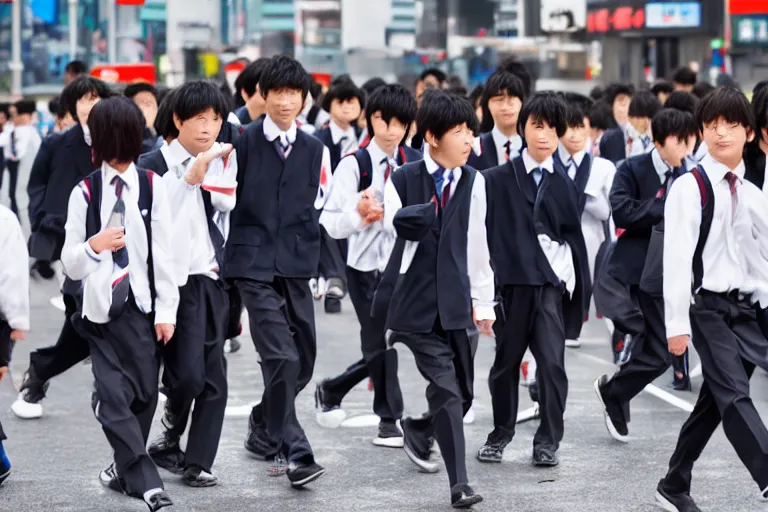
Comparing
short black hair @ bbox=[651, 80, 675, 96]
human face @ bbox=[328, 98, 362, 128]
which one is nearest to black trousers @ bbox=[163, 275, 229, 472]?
human face @ bbox=[328, 98, 362, 128]

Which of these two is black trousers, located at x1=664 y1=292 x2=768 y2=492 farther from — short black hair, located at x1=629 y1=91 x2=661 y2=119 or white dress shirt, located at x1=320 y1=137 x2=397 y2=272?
short black hair, located at x1=629 y1=91 x2=661 y2=119

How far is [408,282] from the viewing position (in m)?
6.84

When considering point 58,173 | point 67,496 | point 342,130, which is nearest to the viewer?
point 67,496

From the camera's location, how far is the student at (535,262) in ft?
24.6

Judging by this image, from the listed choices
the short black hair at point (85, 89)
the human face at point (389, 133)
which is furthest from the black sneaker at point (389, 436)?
the short black hair at point (85, 89)

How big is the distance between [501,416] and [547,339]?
0.47 meters

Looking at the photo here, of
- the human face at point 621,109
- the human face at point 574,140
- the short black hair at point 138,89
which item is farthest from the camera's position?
the human face at point 621,109

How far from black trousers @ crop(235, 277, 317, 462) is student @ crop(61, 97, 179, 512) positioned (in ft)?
2.57

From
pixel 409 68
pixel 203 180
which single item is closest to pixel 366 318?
pixel 203 180

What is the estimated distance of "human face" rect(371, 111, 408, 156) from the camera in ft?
26.2

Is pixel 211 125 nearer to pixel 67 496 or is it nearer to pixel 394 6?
pixel 67 496

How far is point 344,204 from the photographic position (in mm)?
7625

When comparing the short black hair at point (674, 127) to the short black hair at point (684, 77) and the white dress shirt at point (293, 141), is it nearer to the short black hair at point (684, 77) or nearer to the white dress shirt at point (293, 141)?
the white dress shirt at point (293, 141)

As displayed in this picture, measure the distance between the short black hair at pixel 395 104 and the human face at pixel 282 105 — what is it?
2.59ft
